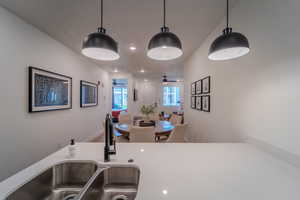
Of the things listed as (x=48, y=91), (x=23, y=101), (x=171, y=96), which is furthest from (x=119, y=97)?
(x=23, y=101)

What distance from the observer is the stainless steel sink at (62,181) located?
0.91 m

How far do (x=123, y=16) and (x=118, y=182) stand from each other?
218 centimetres

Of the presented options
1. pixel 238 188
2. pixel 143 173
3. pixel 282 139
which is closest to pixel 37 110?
pixel 143 173

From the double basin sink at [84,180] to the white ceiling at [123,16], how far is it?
1.96 metres

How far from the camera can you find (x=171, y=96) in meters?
8.20

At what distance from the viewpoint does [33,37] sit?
2137 millimetres

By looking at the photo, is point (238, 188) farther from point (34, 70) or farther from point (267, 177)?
point (34, 70)

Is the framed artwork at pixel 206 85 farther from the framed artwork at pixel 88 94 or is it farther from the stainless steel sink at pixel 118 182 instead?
the framed artwork at pixel 88 94

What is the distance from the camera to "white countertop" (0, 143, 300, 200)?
2.21 feet

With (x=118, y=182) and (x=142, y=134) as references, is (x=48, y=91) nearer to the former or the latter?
(x=142, y=134)

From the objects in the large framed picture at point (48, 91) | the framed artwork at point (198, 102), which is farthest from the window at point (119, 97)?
the framed artwork at point (198, 102)

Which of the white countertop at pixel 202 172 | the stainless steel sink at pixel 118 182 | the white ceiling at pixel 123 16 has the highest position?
the white ceiling at pixel 123 16

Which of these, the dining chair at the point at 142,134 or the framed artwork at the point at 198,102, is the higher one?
the framed artwork at the point at 198,102

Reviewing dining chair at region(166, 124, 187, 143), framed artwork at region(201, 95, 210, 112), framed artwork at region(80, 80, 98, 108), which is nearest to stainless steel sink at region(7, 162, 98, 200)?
dining chair at region(166, 124, 187, 143)
